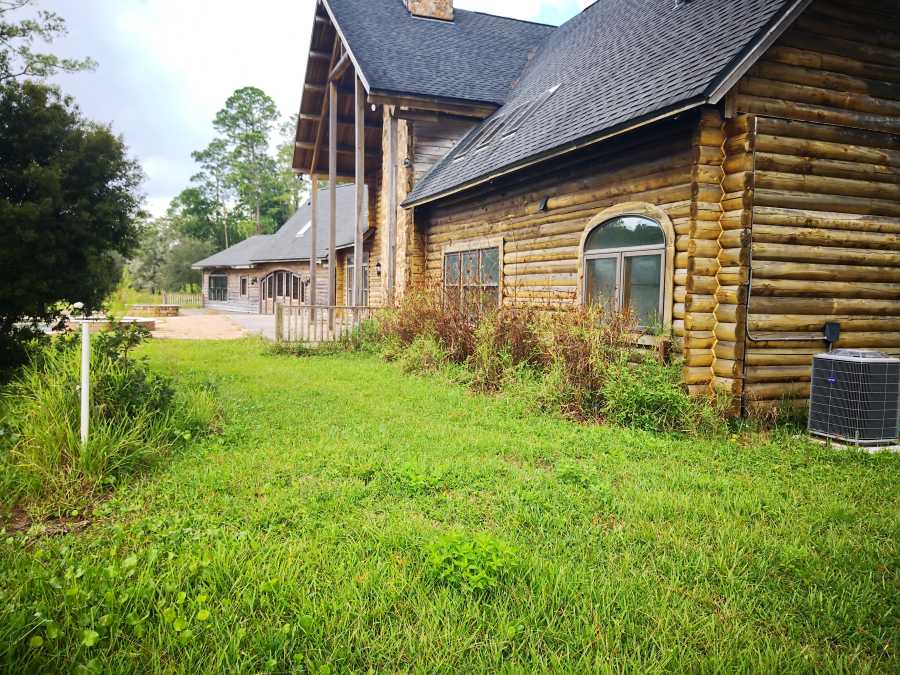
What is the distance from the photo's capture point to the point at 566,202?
29.1 feet

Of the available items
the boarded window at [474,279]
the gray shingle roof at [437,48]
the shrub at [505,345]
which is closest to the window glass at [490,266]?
the boarded window at [474,279]

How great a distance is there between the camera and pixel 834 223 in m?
6.55

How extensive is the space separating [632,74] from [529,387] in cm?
513

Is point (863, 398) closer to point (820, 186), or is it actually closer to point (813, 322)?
point (813, 322)

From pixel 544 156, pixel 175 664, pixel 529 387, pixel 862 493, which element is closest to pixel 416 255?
pixel 544 156

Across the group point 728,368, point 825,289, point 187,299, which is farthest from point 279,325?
point 187,299

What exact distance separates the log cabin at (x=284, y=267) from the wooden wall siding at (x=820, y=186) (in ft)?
46.7

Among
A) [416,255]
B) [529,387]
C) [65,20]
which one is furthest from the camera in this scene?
[416,255]

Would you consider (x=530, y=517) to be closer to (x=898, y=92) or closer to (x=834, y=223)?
(x=834, y=223)

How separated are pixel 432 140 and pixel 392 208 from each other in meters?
1.98

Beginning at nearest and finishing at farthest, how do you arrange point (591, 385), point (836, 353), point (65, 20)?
point (836, 353), point (591, 385), point (65, 20)

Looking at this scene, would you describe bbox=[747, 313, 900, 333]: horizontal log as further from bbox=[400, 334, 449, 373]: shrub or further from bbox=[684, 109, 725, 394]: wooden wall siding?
Result: bbox=[400, 334, 449, 373]: shrub

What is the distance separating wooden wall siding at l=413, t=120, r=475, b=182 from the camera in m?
14.5

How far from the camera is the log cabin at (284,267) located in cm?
2485
